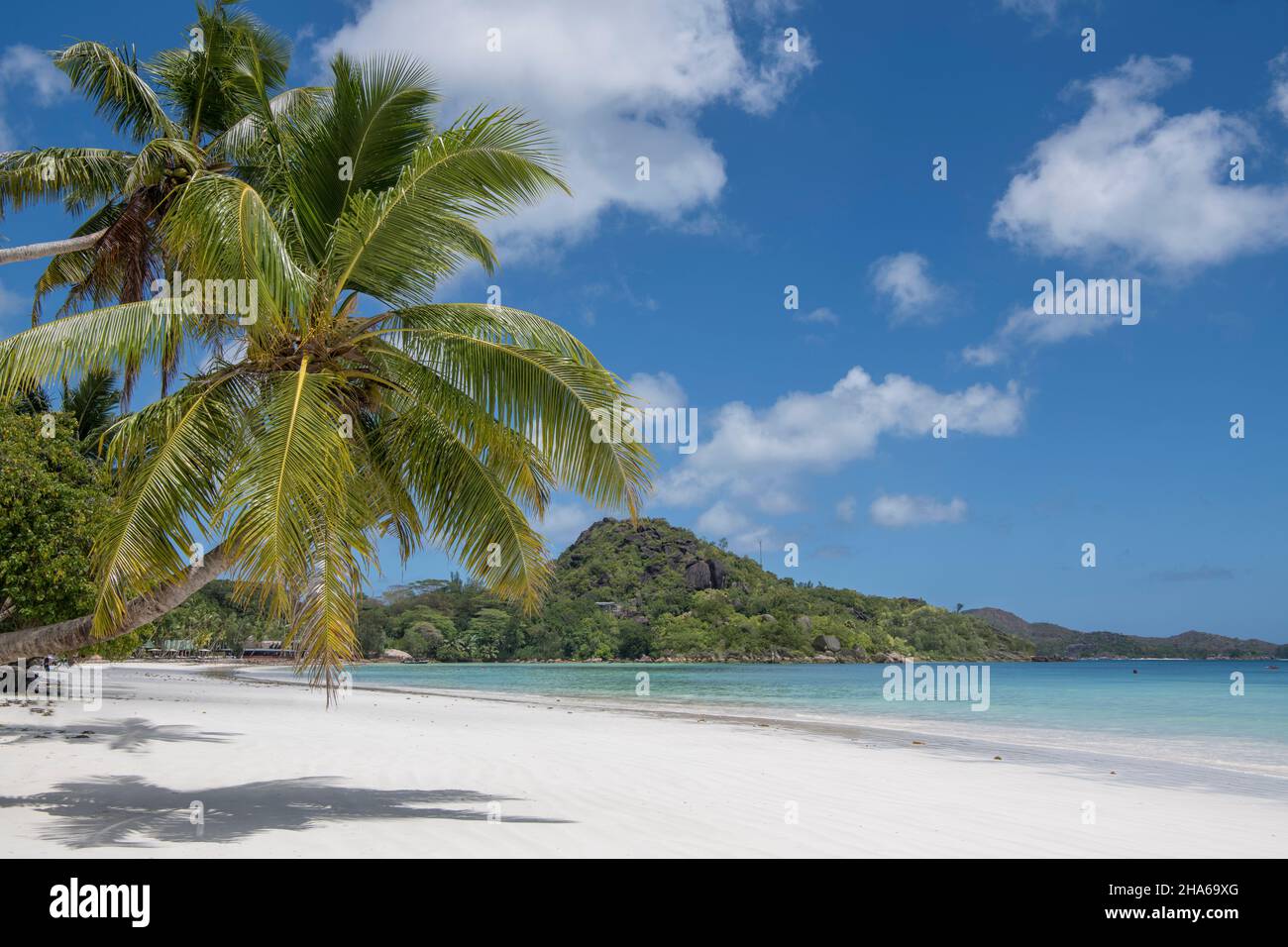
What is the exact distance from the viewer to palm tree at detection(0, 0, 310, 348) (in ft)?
39.3

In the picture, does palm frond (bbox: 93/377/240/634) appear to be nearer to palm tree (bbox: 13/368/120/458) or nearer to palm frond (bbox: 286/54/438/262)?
palm frond (bbox: 286/54/438/262)

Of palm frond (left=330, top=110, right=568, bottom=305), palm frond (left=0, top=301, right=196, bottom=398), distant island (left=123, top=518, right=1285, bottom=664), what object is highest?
palm frond (left=330, top=110, right=568, bottom=305)

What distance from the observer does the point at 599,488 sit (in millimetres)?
7902

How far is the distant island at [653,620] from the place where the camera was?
114 metres

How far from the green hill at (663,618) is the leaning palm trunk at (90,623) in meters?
103

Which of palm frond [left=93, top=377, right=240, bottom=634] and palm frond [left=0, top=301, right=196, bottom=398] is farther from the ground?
palm frond [left=0, top=301, right=196, bottom=398]

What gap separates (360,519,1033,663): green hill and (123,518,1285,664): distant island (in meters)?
0.16

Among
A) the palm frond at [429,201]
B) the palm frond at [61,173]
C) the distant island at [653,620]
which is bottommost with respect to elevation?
the distant island at [653,620]

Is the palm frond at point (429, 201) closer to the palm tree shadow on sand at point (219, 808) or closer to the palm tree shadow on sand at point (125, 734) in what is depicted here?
the palm tree shadow on sand at point (219, 808)

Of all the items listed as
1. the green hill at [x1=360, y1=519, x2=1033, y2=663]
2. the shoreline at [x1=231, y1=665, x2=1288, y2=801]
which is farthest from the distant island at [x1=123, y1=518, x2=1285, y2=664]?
the shoreline at [x1=231, y1=665, x2=1288, y2=801]

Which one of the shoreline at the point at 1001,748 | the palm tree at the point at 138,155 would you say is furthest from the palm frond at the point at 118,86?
the shoreline at the point at 1001,748

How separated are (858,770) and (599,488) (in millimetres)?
7078

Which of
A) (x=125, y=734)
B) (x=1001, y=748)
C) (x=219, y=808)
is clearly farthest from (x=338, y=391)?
(x=1001, y=748)
